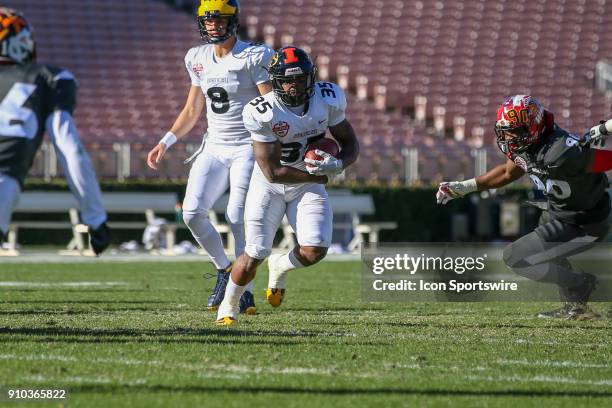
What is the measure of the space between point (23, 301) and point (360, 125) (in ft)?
43.6

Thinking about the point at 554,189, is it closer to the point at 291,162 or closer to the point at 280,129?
the point at 291,162

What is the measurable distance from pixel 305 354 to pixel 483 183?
2.53m

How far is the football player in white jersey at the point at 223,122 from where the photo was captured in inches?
285

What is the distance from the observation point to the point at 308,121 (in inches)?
248

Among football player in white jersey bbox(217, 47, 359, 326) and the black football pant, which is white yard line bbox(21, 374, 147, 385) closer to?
football player in white jersey bbox(217, 47, 359, 326)

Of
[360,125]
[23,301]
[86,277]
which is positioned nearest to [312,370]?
[23,301]

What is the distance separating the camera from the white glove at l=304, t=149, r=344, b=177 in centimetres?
612

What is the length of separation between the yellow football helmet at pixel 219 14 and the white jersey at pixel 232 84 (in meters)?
0.14

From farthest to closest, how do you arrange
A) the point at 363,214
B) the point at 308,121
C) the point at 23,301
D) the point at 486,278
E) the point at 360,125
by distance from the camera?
the point at 360,125, the point at 363,214, the point at 486,278, the point at 23,301, the point at 308,121

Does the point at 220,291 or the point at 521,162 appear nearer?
the point at 521,162

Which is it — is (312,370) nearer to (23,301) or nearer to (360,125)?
(23,301)

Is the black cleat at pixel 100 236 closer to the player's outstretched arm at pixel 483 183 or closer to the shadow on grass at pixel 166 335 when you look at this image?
the shadow on grass at pixel 166 335

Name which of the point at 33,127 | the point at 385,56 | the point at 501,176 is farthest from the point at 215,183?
the point at 385,56

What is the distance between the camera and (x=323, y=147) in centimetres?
629
